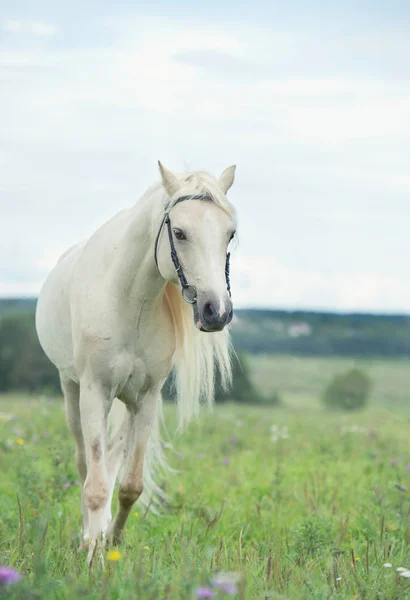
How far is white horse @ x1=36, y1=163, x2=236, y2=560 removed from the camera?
3992 millimetres

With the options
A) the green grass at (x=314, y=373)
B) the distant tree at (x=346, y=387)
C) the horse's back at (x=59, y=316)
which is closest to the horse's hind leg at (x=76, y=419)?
the horse's back at (x=59, y=316)

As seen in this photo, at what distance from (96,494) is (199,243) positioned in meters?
1.64

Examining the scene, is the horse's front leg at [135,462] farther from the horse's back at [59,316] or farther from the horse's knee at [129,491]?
the horse's back at [59,316]

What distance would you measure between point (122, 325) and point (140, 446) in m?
0.82

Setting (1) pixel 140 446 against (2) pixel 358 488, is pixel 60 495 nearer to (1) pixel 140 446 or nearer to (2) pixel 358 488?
(1) pixel 140 446

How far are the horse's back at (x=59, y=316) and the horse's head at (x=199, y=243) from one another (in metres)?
1.36

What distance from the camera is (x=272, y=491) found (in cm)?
655

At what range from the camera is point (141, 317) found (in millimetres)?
4684

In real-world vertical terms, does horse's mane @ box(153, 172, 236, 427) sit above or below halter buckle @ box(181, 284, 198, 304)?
below

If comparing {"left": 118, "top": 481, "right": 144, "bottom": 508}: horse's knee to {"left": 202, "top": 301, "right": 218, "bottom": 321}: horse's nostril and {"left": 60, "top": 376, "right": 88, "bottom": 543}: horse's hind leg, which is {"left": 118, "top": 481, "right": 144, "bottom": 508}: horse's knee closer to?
{"left": 60, "top": 376, "right": 88, "bottom": 543}: horse's hind leg

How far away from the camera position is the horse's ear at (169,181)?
430 cm

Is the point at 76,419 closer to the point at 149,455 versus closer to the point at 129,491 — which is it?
the point at 149,455

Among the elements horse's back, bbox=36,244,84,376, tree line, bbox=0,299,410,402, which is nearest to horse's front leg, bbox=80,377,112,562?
horse's back, bbox=36,244,84,376

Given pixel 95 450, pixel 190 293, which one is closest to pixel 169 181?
pixel 190 293
